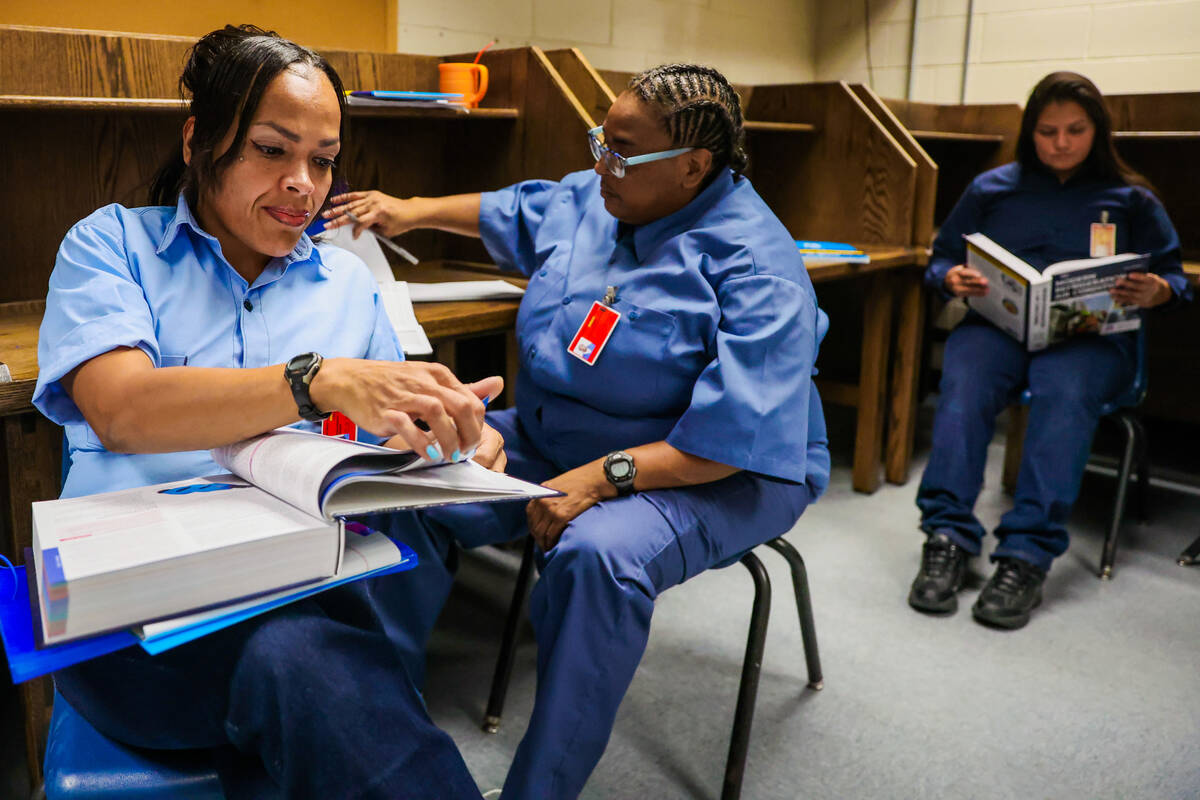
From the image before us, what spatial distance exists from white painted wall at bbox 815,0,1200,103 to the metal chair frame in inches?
127

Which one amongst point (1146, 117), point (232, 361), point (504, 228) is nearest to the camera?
point (232, 361)

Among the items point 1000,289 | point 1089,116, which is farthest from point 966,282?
point 1089,116

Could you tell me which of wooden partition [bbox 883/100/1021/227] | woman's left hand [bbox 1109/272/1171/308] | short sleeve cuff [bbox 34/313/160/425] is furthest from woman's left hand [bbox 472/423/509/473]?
wooden partition [bbox 883/100/1021/227]

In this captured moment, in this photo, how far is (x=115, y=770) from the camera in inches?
33.8

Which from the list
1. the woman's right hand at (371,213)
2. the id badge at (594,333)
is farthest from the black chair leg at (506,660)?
the woman's right hand at (371,213)

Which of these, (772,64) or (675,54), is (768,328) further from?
(772,64)

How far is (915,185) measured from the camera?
9.04ft

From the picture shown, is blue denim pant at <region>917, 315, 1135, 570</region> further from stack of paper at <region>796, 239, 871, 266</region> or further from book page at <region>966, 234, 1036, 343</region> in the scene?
stack of paper at <region>796, 239, 871, 266</region>

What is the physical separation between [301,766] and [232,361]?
0.52 metres

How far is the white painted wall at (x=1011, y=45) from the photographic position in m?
3.80

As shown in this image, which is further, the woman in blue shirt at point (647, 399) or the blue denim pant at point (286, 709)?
the woman in blue shirt at point (647, 399)

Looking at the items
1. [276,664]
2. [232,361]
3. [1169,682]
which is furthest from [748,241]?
[1169,682]

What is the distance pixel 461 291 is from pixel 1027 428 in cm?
143

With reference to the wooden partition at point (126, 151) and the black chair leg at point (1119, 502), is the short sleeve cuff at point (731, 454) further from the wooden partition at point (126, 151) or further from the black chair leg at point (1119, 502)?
the black chair leg at point (1119, 502)
